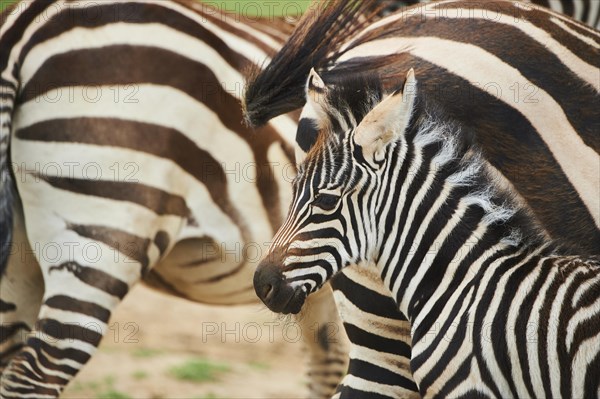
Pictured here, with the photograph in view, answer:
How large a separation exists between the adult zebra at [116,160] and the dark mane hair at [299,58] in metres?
0.80

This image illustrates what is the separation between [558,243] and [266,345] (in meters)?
5.52

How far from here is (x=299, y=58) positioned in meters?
3.99

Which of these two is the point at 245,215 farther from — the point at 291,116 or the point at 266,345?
the point at 266,345

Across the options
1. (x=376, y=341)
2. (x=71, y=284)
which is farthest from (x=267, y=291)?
(x=71, y=284)

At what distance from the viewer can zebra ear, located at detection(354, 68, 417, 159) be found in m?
3.14

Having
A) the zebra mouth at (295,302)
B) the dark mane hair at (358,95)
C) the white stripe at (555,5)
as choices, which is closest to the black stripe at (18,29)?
the dark mane hair at (358,95)

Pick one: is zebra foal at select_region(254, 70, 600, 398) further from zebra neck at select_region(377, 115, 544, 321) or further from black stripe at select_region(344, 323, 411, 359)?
black stripe at select_region(344, 323, 411, 359)

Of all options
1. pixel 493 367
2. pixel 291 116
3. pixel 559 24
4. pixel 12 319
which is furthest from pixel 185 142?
pixel 493 367

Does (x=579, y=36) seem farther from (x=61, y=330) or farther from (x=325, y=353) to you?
(x=325, y=353)

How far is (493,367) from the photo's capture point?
293cm

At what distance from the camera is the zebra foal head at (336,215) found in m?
3.20

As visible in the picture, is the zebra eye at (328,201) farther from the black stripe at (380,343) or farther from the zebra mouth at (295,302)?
the black stripe at (380,343)

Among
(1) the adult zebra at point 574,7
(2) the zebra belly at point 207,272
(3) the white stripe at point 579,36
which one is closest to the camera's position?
(3) the white stripe at point 579,36

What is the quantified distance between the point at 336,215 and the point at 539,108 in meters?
0.84
